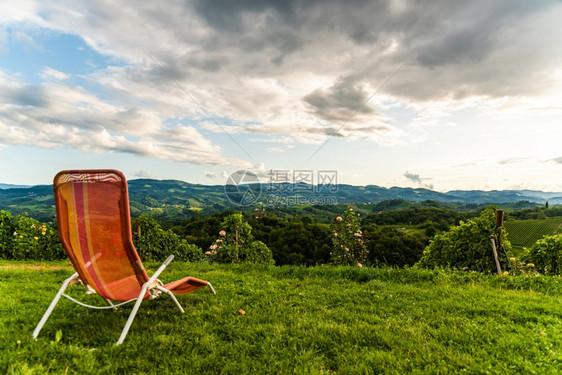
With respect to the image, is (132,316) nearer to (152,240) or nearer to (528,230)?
(152,240)

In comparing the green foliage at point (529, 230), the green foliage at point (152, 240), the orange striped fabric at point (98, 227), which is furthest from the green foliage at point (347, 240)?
the green foliage at point (529, 230)

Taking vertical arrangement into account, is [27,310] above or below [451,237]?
below

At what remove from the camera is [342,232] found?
894 centimetres

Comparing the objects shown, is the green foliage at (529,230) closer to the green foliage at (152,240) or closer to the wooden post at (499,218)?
the wooden post at (499,218)

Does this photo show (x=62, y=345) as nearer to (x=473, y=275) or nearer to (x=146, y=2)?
(x=473, y=275)

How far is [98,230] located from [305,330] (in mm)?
2525

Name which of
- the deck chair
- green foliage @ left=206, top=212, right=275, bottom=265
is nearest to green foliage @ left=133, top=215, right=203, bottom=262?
green foliage @ left=206, top=212, right=275, bottom=265

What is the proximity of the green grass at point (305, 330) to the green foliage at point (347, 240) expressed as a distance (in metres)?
3.53

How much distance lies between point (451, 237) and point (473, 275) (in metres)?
1.98

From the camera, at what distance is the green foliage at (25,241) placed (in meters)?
8.66

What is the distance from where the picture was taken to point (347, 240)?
29.0 ft

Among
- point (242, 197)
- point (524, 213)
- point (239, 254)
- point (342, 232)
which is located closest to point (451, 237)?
point (342, 232)

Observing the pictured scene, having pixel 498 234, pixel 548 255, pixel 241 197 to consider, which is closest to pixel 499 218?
pixel 498 234

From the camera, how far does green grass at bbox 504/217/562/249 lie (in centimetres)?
4675
